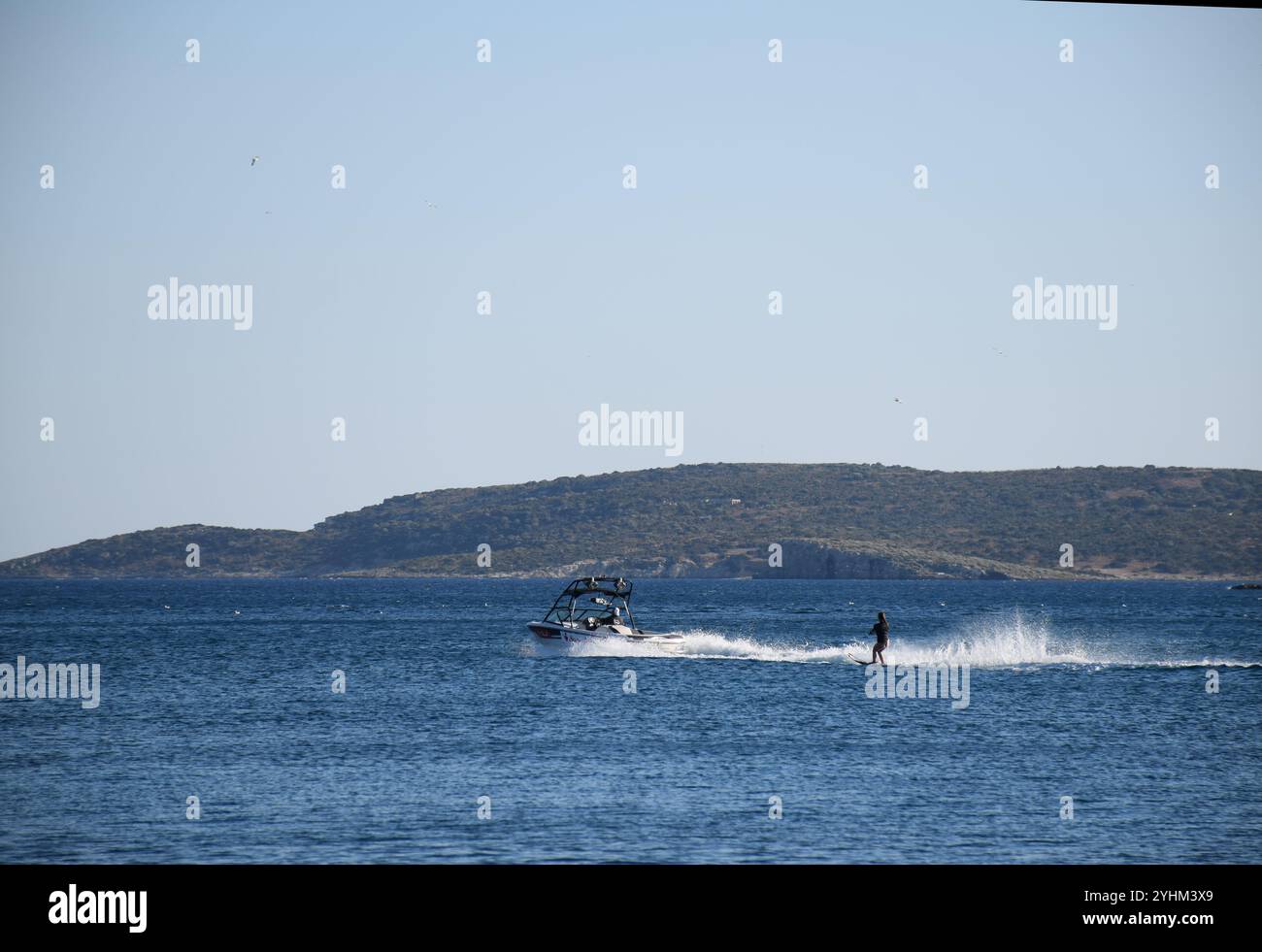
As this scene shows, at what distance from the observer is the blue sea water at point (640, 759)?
23.6m

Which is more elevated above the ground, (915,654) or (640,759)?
(915,654)

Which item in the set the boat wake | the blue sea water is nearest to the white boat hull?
the boat wake

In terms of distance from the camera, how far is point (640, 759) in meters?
32.3

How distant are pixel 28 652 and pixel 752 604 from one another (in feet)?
246

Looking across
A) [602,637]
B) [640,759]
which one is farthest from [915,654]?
[640,759]

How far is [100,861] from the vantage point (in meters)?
22.1

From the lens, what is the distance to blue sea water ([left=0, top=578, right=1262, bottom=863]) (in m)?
23.6

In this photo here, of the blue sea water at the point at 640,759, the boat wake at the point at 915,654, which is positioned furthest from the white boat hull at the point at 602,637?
the blue sea water at the point at 640,759

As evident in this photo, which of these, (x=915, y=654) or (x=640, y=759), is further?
(x=915, y=654)

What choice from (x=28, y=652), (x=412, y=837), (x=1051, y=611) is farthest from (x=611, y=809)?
(x=1051, y=611)

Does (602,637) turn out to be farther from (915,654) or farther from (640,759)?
(640,759)

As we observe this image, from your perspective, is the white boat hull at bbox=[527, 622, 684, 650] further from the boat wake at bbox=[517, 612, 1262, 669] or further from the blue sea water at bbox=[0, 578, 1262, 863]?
the blue sea water at bbox=[0, 578, 1262, 863]

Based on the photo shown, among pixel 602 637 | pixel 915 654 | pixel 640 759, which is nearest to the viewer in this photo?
pixel 640 759
